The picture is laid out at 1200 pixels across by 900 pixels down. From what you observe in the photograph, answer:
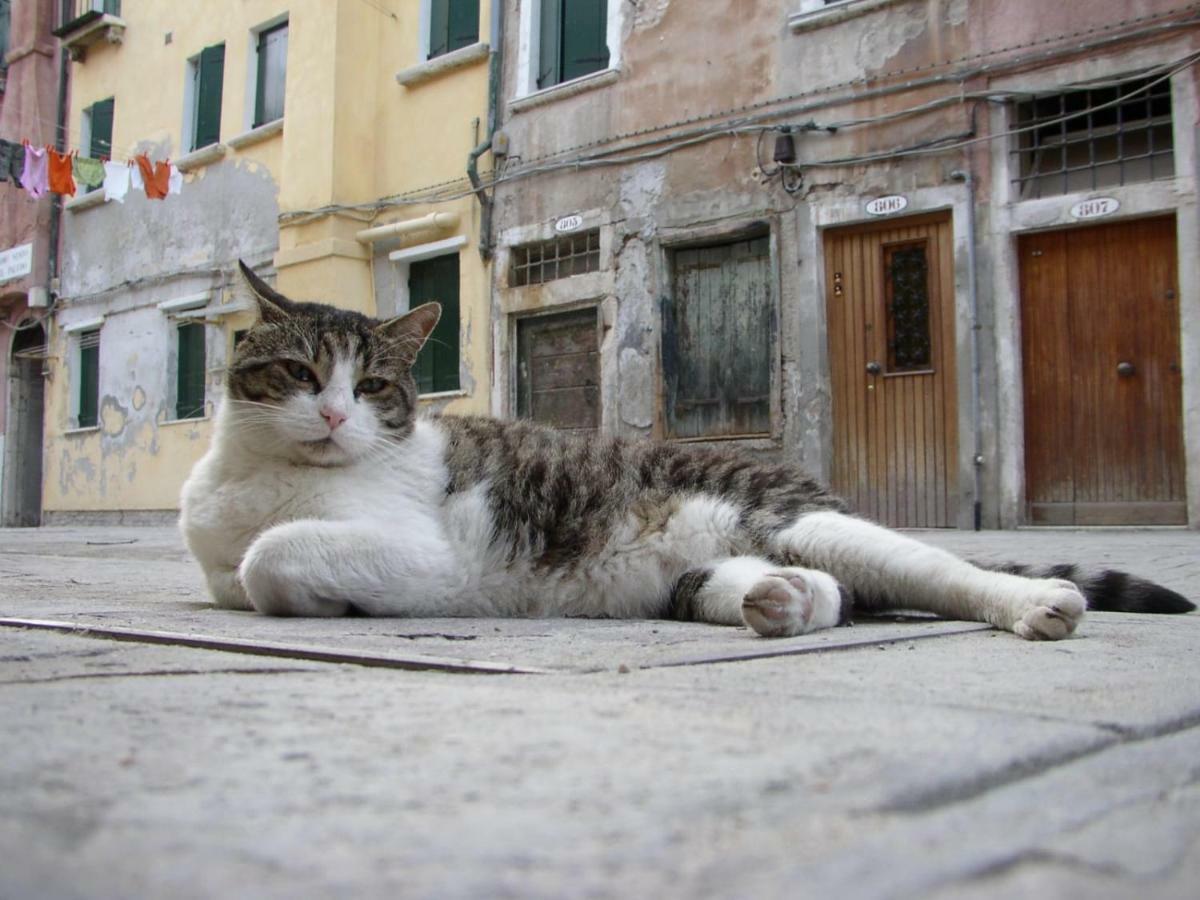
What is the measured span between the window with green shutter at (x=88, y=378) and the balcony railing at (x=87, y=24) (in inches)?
168

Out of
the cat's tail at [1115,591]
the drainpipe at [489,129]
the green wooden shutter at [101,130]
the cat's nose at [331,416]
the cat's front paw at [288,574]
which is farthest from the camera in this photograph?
the green wooden shutter at [101,130]

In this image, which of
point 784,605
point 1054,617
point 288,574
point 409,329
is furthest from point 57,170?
point 1054,617

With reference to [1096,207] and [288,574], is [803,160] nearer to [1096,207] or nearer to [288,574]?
[1096,207]

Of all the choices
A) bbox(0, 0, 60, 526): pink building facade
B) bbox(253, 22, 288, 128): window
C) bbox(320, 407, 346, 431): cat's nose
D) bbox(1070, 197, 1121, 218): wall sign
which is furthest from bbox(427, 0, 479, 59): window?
bbox(320, 407, 346, 431): cat's nose

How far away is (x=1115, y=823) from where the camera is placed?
2.87 ft

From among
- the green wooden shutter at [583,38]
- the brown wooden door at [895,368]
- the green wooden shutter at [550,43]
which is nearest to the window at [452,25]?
the green wooden shutter at [550,43]

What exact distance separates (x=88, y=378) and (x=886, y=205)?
12624mm

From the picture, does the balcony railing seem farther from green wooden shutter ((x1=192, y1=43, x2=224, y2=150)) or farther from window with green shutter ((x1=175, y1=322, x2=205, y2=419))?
window with green shutter ((x1=175, y1=322, x2=205, y2=419))

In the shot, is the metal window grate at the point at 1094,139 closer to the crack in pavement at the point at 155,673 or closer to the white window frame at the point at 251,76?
the crack in pavement at the point at 155,673

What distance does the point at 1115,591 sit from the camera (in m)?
2.98

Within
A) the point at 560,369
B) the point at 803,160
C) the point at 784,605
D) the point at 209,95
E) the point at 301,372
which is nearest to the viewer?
the point at 784,605

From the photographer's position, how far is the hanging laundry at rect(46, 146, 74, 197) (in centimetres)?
1259

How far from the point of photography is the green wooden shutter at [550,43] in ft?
39.2

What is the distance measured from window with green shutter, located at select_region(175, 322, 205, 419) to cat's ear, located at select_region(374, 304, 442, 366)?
1203 cm
